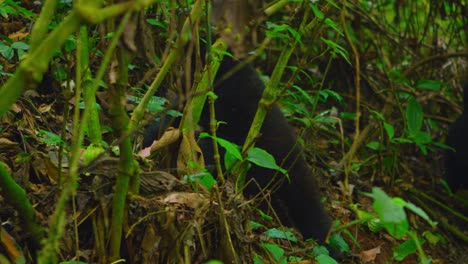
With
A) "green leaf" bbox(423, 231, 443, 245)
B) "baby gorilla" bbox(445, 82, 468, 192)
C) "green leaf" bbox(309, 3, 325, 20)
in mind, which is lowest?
"green leaf" bbox(423, 231, 443, 245)

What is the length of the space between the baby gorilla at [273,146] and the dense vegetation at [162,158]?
15 cm

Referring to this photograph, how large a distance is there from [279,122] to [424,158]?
1946 mm

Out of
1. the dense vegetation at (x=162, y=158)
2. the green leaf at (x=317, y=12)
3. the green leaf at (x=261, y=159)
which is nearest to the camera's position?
the dense vegetation at (x=162, y=158)

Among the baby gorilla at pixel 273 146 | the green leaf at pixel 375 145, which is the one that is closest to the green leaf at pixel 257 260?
the baby gorilla at pixel 273 146

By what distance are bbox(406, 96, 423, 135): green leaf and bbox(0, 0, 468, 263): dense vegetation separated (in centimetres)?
1

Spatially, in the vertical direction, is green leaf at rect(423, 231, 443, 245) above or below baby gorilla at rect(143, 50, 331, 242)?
below

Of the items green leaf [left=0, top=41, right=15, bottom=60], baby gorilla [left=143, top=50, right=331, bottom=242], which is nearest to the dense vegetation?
green leaf [left=0, top=41, right=15, bottom=60]

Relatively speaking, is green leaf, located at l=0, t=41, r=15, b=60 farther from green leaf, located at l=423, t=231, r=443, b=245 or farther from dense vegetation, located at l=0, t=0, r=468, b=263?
green leaf, located at l=423, t=231, r=443, b=245

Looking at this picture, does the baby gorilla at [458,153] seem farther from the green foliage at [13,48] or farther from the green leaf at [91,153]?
the green leaf at [91,153]

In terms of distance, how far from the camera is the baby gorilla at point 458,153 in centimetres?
512

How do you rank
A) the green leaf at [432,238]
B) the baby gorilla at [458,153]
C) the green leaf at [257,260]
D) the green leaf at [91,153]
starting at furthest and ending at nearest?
1. the baby gorilla at [458,153]
2. the green leaf at [432,238]
3. the green leaf at [257,260]
4. the green leaf at [91,153]

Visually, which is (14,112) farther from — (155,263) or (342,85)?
(342,85)

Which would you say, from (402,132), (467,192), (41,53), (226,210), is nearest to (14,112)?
(226,210)

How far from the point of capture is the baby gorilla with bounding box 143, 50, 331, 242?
371 centimetres
